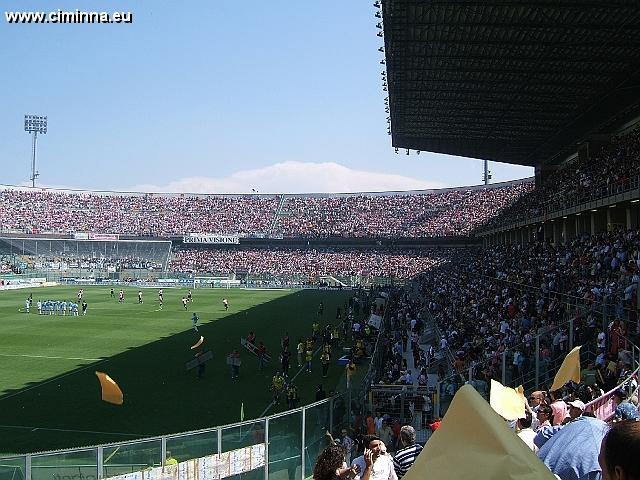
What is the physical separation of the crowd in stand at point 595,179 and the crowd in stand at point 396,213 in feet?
112

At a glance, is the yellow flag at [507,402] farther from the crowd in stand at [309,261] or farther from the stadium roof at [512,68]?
the crowd in stand at [309,261]

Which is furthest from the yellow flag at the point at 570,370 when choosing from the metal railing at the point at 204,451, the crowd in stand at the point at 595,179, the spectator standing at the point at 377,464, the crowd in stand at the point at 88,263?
the crowd in stand at the point at 88,263

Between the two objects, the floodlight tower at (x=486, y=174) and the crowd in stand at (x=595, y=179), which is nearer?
the crowd in stand at (x=595, y=179)

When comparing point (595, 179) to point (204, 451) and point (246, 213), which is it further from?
point (246, 213)

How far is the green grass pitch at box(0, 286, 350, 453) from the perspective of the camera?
58.7ft

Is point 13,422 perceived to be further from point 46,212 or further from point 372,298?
point 46,212

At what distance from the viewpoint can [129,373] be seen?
24812 millimetres

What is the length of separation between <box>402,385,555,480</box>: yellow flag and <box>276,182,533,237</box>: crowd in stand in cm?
7600

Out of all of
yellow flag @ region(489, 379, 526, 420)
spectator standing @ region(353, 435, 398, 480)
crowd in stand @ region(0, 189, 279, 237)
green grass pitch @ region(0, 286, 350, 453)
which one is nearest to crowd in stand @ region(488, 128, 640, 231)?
green grass pitch @ region(0, 286, 350, 453)

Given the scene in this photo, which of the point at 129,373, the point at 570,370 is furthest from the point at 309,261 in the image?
the point at 570,370

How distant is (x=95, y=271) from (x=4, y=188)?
90.0 feet

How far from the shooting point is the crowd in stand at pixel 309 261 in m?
78.6

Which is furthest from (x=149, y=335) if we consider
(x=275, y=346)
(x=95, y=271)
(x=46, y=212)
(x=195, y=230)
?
(x=46, y=212)

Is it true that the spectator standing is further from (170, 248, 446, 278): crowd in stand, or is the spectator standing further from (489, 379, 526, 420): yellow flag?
(170, 248, 446, 278): crowd in stand
